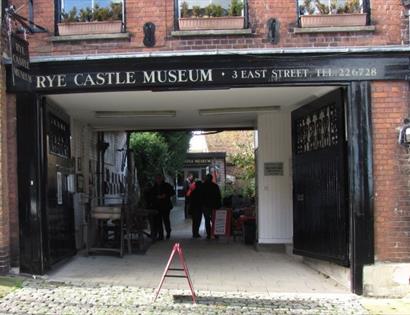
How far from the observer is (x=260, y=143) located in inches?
456

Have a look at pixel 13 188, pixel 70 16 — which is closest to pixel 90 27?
pixel 70 16

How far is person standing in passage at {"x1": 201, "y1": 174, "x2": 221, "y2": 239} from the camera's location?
14.2 metres

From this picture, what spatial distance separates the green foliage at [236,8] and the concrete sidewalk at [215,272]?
4096 mm

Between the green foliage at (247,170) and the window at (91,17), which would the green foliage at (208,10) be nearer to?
the window at (91,17)

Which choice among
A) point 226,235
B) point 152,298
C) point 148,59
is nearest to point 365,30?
point 148,59

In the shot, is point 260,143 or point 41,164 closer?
point 41,164

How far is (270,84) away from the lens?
8336mm

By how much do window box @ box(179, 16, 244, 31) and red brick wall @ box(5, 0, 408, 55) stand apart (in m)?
0.15

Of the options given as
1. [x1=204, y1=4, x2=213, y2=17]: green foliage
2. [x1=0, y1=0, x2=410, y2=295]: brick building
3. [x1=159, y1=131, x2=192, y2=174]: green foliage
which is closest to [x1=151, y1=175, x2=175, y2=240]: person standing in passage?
[x1=0, y1=0, x2=410, y2=295]: brick building

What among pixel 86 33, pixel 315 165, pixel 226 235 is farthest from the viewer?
pixel 226 235

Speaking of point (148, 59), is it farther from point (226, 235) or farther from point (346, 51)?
point (226, 235)

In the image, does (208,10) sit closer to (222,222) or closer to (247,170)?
(222,222)

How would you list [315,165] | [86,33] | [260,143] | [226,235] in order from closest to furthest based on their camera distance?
[86,33] < [315,165] < [260,143] < [226,235]

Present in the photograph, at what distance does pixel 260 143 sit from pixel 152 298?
4983mm
